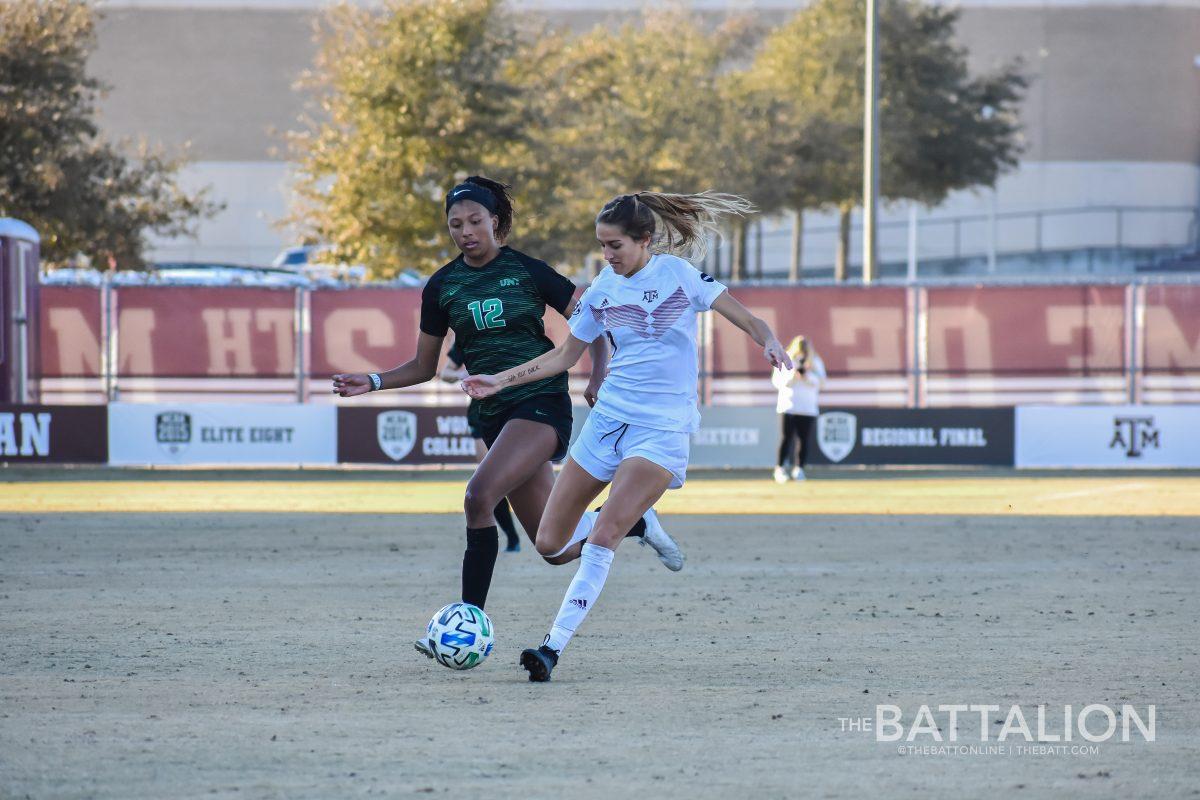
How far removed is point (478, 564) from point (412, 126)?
25367 mm

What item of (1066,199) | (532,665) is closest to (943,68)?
(1066,199)

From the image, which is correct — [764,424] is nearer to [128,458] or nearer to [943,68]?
[128,458]

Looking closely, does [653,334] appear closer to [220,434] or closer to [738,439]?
[738,439]

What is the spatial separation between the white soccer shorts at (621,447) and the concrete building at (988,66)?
50727mm

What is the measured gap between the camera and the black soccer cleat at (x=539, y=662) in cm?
750

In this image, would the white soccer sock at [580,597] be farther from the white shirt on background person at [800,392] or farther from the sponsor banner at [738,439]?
the sponsor banner at [738,439]

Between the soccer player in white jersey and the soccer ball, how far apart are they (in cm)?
32

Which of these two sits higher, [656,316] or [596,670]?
[656,316]

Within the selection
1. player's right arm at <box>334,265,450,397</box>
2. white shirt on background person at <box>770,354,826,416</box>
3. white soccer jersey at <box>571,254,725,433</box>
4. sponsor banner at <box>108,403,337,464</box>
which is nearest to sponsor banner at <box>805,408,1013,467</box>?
white shirt on background person at <box>770,354,826,416</box>

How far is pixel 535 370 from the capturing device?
26.0 ft

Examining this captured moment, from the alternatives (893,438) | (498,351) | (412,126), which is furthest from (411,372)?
(412,126)

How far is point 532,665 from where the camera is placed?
7508 millimetres

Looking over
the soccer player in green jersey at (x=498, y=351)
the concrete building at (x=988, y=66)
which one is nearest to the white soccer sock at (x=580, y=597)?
the soccer player in green jersey at (x=498, y=351)

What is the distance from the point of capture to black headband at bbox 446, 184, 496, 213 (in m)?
8.00
